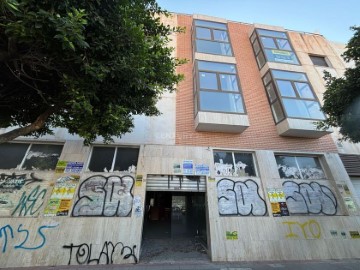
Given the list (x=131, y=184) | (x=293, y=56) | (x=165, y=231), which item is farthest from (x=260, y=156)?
(x=293, y=56)

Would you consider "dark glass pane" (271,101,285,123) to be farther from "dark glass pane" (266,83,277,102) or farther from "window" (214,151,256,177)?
"window" (214,151,256,177)

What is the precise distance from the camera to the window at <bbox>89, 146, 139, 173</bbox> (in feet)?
24.0

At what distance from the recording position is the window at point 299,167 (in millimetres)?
8172

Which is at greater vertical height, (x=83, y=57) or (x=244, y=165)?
(x=83, y=57)

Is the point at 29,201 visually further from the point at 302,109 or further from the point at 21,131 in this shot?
the point at 302,109

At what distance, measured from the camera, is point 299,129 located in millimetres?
8383

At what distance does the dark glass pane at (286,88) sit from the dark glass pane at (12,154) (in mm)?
12086

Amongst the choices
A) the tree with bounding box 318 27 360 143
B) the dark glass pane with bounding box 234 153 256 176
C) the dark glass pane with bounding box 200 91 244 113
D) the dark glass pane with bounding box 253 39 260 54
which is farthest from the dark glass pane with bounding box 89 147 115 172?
the dark glass pane with bounding box 253 39 260 54

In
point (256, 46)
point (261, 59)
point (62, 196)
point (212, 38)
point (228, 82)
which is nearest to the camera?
point (62, 196)

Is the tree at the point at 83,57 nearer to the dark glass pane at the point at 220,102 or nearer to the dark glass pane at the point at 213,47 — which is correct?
the dark glass pane at the point at 220,102

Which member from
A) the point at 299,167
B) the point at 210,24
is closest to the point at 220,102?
the point at 299,167

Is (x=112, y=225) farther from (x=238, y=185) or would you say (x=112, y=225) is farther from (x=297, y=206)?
(x=297, y=206)

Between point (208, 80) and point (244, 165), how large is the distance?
4.47 meters

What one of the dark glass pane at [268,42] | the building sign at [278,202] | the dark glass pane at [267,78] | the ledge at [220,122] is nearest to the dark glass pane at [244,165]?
the building sign at [278,202]
